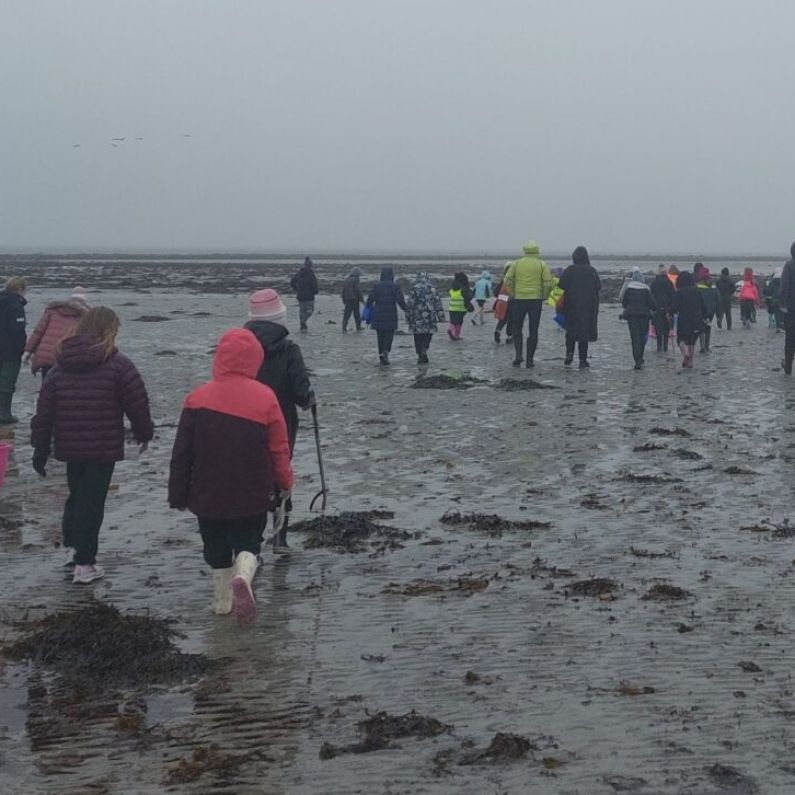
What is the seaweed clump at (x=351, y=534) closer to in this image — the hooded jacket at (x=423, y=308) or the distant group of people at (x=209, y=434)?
the distant group of people at (x=209, y=434)

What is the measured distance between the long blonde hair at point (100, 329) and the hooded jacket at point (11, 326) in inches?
250

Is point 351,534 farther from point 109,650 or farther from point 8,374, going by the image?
point 8,374

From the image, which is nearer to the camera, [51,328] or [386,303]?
[51,328]

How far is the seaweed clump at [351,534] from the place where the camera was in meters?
7.89

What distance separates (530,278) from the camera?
61.8 ft

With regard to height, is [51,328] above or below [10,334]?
above

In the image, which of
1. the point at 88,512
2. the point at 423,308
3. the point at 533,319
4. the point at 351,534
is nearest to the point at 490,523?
the point at 351,534

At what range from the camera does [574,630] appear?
19.7ft

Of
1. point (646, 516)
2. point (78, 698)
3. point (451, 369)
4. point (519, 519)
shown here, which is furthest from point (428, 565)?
point (451, 369)

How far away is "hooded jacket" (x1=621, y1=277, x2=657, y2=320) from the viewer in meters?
19.6

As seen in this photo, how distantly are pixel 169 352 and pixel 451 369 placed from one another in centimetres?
614

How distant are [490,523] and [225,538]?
251cm

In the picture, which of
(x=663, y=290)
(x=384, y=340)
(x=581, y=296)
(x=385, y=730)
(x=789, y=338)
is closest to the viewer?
(x=385, y=730)

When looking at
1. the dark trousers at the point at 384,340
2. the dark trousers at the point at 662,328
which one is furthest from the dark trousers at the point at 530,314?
the dark trousers at the point at 662,328
